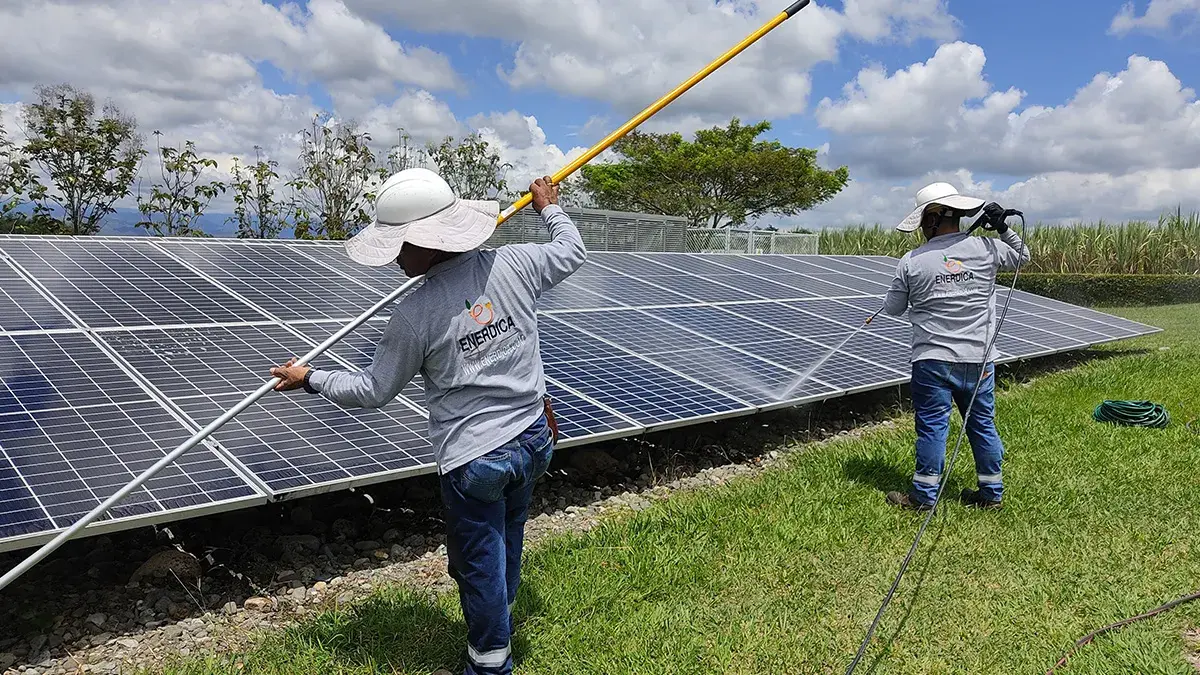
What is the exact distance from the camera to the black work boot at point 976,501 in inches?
220

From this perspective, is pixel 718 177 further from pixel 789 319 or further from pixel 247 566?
pixel 247 566

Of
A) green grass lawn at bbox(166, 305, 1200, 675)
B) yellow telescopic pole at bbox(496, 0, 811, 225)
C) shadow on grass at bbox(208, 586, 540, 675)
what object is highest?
yellow telescopic pole at bbox(496, 0, 811, 225)

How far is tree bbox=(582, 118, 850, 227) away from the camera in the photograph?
3825 cm

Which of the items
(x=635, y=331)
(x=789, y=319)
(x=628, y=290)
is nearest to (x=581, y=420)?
(x=635, y=331)

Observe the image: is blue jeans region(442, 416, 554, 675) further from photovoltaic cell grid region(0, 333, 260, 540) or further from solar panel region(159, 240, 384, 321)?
solar panel region(159, 240, 384, 321)

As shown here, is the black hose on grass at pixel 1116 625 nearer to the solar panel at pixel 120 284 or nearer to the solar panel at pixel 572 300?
the solar panel at pixel 572 300

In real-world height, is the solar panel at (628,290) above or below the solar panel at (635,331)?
above

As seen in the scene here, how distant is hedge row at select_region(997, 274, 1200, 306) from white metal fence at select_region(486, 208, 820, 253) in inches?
291

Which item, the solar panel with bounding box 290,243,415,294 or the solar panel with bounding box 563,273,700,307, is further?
the solar panel with bounding box 563,273,700,307

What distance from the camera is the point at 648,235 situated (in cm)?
2464

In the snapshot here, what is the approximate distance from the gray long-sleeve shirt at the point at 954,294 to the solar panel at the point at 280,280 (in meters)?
4.17

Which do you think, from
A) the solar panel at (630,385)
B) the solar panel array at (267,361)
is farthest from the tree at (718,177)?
the solar panel at (630,385)

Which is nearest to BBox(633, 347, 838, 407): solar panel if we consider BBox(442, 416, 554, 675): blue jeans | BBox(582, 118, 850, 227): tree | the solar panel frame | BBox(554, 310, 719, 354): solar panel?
BBox(554, 310, 719, 354): solar panel

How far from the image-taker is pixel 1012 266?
5.59 m
